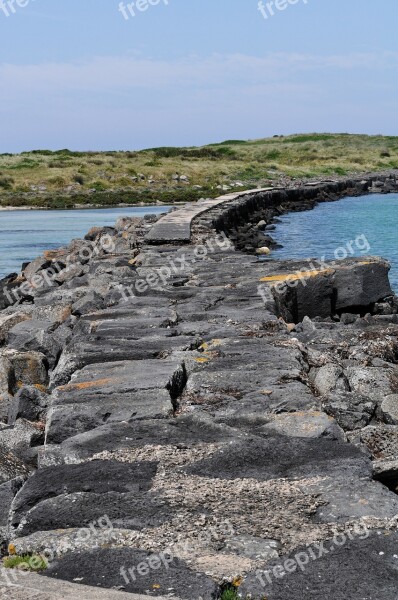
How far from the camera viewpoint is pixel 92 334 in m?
6.68

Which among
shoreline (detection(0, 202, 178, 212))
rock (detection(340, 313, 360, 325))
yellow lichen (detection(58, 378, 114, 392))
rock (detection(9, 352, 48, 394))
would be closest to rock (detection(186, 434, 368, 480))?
yellow lichen (detection(58, 378, 114, 392))

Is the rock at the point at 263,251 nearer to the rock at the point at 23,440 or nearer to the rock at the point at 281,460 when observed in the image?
the rock at the point at 23,440

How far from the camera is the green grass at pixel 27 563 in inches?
122

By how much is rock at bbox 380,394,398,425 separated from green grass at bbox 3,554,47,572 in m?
2.69

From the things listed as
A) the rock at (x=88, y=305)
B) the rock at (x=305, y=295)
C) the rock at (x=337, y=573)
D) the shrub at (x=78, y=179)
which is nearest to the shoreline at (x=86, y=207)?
the shrub at (x=78, y=179)

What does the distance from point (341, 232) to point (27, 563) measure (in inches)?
913

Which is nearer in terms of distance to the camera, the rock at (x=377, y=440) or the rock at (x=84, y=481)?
the rock at (x=84, y=481)

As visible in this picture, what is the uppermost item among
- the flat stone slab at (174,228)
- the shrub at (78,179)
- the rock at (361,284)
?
the shrub at (78,179)

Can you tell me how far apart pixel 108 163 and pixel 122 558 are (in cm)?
5264

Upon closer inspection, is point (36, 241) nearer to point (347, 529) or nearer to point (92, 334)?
point (92, 334)

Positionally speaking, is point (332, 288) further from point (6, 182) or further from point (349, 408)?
point (6, 182)

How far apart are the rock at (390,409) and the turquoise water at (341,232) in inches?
366

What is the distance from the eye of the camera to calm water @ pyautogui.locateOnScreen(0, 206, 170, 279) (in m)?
21.6

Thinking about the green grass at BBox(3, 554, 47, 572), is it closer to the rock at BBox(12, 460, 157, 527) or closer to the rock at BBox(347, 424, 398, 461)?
the rock at BBox(12, 460, 157, 527)
